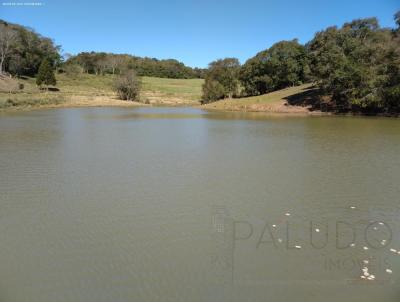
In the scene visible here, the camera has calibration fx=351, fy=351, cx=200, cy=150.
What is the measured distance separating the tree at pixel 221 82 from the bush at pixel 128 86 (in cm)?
1400

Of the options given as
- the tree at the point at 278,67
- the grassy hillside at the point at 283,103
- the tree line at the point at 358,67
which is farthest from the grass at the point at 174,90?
the tree line at the point at 358,67

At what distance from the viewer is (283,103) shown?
1934 inches

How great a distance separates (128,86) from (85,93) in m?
8.81

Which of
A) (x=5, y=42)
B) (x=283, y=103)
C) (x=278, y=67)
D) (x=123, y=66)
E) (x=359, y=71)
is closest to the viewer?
(x=359, y=71)

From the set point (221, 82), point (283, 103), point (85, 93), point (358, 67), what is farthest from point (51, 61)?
point (358, 67)

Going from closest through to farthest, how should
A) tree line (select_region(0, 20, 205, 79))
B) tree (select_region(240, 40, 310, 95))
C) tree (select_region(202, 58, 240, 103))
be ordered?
tree (select_region(240, 40, 310, 95)) < tree (select_region(202, 58, 240, 103)) < tree line (select_region(0, 20, 205, 79))

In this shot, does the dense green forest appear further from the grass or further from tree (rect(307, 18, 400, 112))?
the grass

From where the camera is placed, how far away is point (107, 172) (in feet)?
36.1

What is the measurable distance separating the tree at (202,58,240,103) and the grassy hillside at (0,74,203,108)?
7.51 meters

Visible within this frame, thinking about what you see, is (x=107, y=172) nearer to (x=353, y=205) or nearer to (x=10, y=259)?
(x=10, y=259)

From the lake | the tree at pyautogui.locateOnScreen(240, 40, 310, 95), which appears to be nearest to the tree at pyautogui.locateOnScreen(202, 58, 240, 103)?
the tree at pyautogui.locateOnScreen(240, 40, 310, 95)

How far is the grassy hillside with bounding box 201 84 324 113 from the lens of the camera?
46000 millimetres

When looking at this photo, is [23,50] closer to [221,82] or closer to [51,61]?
[51,61]

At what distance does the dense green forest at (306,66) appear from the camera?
3450 centimetres
